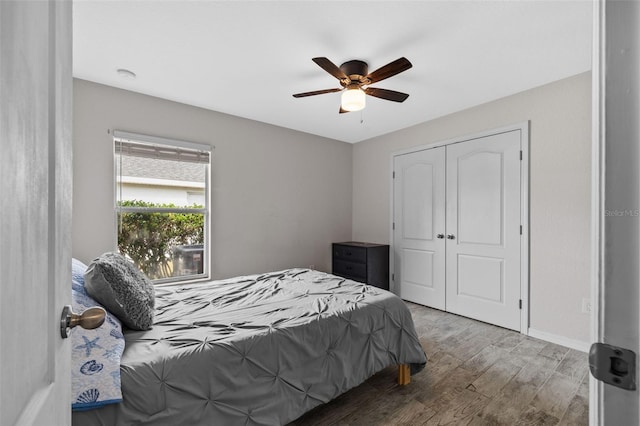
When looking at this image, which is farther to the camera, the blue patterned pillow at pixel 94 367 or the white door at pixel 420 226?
the white door at pixel 420 226

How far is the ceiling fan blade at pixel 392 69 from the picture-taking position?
2112 mm

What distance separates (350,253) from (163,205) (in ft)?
8.37

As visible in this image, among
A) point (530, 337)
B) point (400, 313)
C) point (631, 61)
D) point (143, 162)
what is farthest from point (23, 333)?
point (530, 337)

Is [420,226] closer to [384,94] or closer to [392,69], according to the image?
[384,94]

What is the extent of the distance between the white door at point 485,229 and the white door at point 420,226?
0.46ft

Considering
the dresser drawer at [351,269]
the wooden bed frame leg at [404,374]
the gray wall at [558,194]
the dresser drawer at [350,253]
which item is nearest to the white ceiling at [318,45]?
the gray wall at [558,194]

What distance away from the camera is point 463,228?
3.65 meters

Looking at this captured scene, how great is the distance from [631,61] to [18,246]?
1009 millimetres

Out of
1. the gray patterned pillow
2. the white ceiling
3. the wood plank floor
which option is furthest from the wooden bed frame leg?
the white ceiling

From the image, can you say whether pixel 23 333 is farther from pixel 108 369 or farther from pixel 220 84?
pixel 220 84

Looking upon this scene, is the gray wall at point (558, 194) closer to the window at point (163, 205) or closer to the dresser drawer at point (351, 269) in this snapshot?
the dresser drawer at point (351, 269)

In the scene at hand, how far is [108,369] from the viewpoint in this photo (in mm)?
1198

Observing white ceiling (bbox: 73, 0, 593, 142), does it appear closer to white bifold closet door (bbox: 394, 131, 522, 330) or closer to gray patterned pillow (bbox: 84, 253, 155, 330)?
white bifold closet door (bbox: 394, 131, 522, 330)

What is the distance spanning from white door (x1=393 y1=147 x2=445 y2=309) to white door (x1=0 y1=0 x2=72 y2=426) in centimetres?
386
